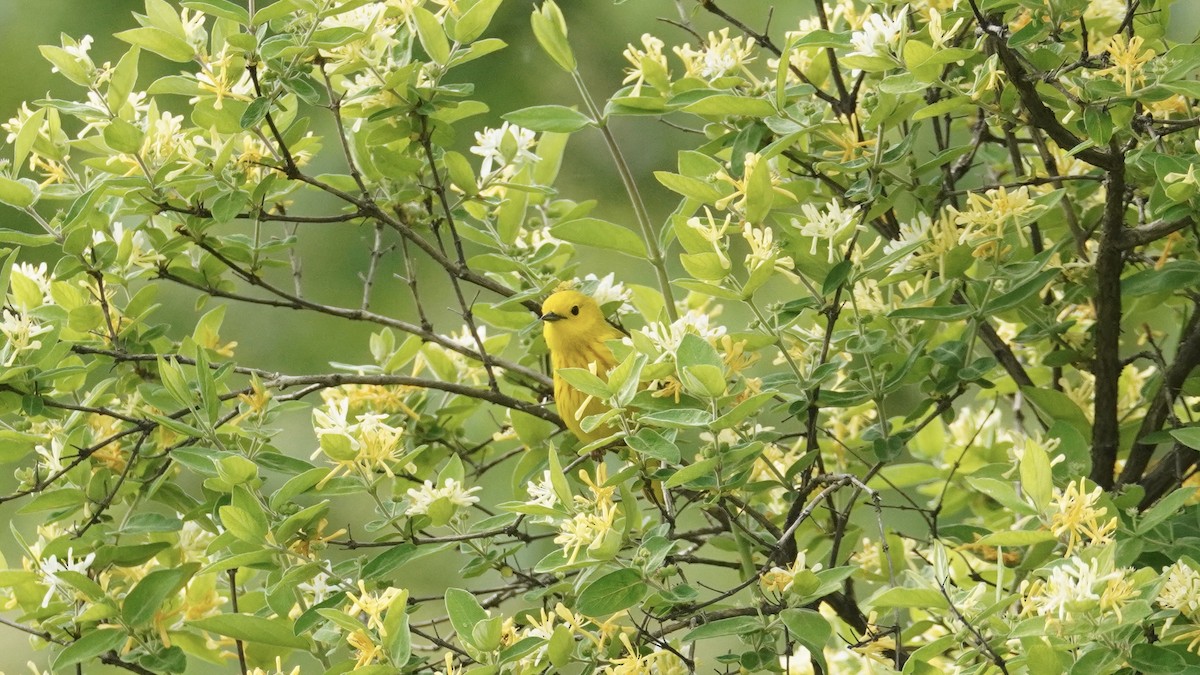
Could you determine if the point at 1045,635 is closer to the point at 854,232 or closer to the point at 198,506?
the point at 854,232

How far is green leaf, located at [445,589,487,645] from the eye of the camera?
1217 millimetres

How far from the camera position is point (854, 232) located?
1282 mm

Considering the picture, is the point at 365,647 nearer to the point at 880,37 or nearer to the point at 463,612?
the point at 463,612

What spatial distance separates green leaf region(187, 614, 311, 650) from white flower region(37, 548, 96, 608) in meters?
0.21

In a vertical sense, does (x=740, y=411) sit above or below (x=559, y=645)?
above

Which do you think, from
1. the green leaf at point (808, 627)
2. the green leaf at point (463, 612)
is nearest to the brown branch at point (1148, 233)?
the green leaf at point (808, 627)

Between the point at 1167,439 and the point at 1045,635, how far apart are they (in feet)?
1.65

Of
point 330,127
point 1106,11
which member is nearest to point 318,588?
point 1106,11

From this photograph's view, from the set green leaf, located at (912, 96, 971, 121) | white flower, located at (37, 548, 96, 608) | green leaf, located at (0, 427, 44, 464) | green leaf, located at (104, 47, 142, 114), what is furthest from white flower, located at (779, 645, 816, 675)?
green leaf, located at (104, 47, 142, 114)

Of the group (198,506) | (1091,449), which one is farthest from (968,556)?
(198,506)

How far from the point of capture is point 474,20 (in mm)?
1465

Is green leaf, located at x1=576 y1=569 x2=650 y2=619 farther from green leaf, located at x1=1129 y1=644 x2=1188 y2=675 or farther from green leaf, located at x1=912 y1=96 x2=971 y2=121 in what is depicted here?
green leaf, located at x1=912 y1=96 x2=971 y2=121

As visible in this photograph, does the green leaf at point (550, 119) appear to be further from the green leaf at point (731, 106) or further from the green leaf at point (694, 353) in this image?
the green leaf at point (694, 353)

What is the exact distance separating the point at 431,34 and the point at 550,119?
0.17 meters
